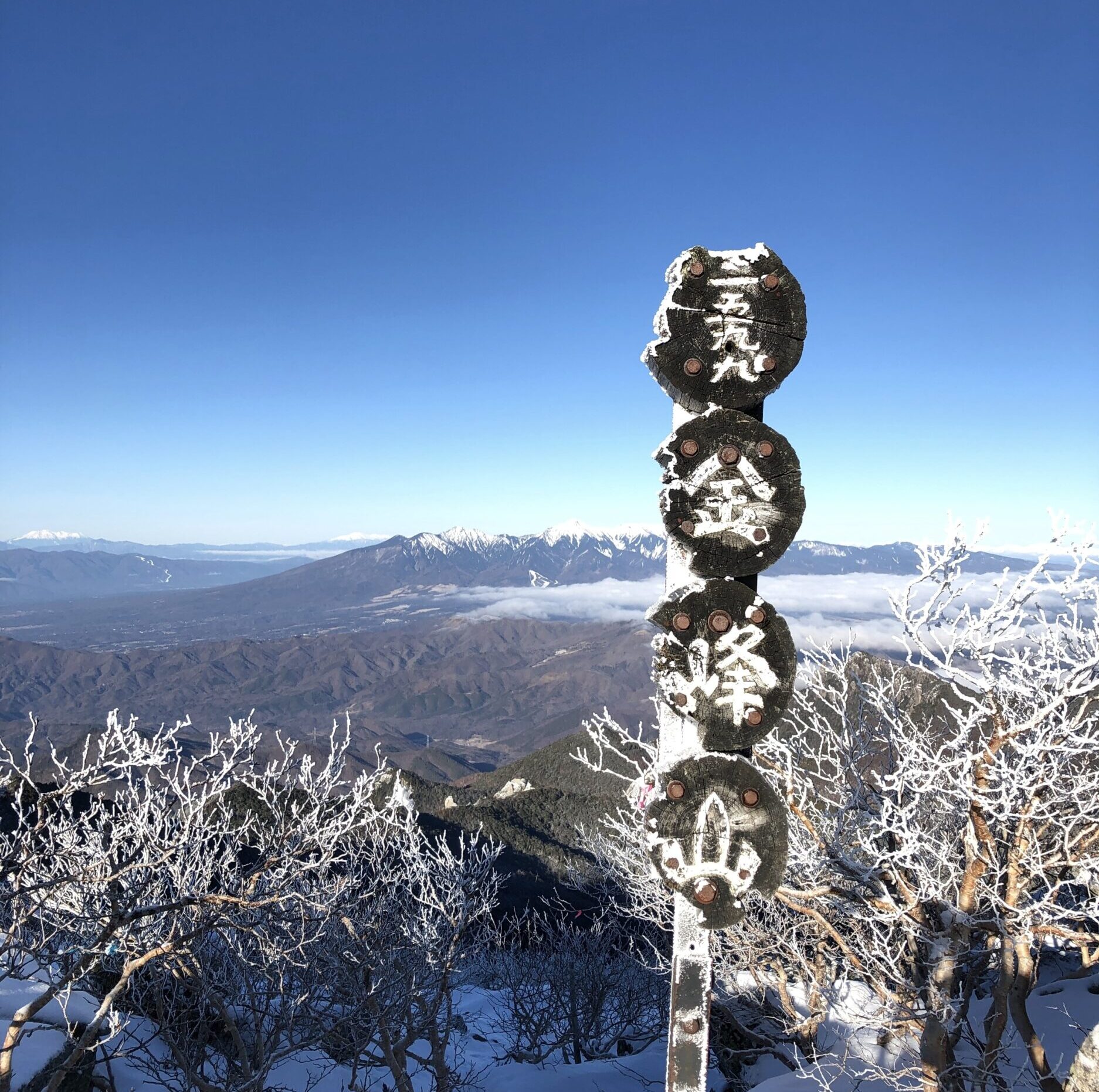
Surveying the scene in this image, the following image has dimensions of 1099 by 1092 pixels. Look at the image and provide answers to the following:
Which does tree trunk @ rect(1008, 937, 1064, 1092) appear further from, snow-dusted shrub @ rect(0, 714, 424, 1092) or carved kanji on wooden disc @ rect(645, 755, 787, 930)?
snow-dusted shrub @ rect(0, 714, 424, 1092)

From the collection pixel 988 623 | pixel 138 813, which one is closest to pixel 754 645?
pixel 988 623

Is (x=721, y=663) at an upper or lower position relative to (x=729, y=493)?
lower

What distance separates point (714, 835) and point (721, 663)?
73 cm

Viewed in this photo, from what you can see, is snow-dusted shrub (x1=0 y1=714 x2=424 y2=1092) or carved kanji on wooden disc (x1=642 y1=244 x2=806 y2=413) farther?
snow-dusted shrub (x1=0 y1=714 x2=424 y2=1092)

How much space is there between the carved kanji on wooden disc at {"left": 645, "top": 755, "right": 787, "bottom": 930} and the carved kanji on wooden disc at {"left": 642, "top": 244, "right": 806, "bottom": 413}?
5.04 ft

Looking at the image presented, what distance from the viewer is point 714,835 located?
2.75 meters

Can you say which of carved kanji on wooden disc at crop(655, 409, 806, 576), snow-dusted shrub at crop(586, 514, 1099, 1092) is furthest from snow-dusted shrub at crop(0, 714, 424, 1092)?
carved kanji on wooden disc at crop(655, 409, 806, 576)

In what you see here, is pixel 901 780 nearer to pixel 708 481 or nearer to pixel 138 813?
pixel 708 481

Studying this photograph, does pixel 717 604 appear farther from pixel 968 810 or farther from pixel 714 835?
pixel 968 810

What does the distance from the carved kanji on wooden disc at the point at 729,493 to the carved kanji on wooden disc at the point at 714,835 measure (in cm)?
84

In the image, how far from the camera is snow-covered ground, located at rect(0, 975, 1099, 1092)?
22.1 ft

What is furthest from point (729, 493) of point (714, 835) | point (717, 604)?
point (714, 835)

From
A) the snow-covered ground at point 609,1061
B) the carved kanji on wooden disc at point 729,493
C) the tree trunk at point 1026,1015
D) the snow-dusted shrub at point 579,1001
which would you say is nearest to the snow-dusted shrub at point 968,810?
the tree trunk at point 1026,1015

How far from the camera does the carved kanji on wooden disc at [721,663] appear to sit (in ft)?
8.79
